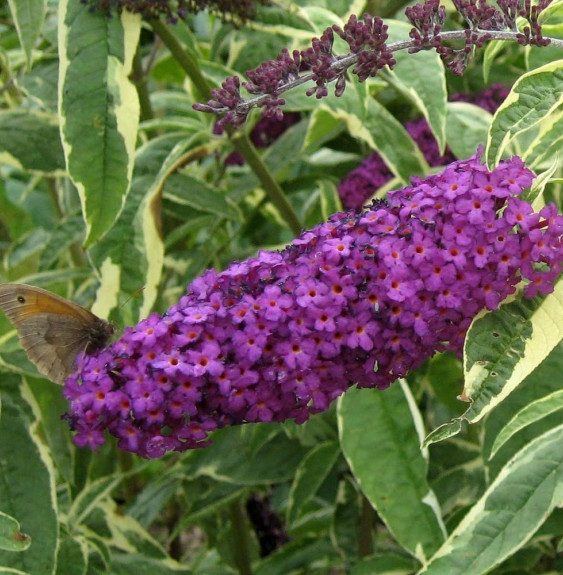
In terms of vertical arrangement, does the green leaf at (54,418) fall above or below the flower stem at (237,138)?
below

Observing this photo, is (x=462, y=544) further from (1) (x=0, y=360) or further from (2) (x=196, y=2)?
(2) (x=196, y=2)

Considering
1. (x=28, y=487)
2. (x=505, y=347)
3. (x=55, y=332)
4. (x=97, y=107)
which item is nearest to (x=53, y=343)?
(x=55, y=332)

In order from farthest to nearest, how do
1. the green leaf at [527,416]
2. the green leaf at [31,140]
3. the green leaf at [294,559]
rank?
1. the green leaf at [294,559]
2. the green leaf at [31,140]
3. the green leaf at [527,416]

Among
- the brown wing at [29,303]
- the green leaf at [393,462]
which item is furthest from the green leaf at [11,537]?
the green leaf at [393,462]

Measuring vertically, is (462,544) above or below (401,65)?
below

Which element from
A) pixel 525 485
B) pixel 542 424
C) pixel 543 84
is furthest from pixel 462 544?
pixel 543 84

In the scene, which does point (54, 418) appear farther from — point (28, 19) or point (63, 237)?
point (28, 19)

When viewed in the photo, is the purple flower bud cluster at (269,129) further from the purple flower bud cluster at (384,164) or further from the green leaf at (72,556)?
the green leaf at (72,556)
